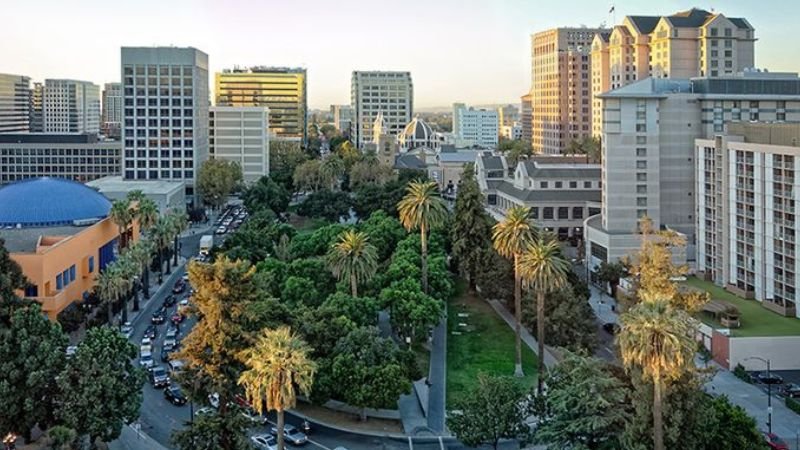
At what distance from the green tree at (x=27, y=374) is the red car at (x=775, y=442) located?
4626 centimetres

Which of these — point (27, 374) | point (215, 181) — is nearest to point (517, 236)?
point (27, 374)

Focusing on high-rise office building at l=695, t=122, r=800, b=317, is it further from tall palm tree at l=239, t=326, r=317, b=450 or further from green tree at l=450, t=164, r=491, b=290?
tall palm tree at l=239, t=326, r=317, b=450

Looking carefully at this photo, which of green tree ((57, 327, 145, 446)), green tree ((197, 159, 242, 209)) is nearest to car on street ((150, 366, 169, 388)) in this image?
green tree ((57, 327, 145, 446))

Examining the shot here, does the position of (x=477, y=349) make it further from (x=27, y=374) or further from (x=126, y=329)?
(x=27, y=374)

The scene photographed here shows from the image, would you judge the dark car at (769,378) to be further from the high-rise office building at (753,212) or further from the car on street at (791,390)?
the high-rise office building at (753,212)

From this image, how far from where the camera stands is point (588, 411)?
44781 millimetres

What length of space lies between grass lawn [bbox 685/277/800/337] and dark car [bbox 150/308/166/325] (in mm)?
55566

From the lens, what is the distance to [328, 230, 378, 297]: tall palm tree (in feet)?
258

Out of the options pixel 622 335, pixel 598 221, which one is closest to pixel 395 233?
pixel 598 221

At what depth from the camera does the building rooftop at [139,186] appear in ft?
478

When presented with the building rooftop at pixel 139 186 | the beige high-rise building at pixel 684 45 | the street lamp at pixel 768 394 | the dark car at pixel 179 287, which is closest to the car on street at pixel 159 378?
the dark car at pixel 179 287

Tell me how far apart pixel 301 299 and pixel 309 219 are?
83.4 m

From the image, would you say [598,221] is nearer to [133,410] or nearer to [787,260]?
[787,260]

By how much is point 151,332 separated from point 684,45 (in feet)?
410
